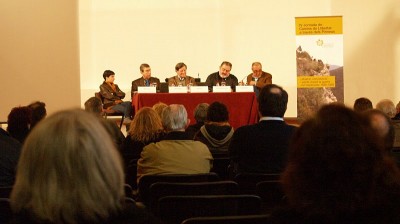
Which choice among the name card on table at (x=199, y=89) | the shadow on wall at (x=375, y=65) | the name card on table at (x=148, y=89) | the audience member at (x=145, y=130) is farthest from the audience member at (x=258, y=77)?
the audience member at (x=145, y=130)

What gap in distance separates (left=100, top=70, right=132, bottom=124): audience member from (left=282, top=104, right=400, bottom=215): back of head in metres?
8.19

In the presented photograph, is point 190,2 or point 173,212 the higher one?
point 190,2

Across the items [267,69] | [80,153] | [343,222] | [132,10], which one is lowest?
[343,222]

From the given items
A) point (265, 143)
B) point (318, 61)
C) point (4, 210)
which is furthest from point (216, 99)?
point (4, 210)

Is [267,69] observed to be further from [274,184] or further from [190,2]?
[274,184]

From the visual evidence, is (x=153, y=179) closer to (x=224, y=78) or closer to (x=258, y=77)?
(x=224, y=78)

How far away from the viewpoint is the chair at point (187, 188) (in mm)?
2924

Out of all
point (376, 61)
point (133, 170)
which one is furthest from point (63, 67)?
point (133, 170)

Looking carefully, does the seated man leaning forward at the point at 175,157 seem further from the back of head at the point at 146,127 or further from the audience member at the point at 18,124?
the audience member at the point at 18,124

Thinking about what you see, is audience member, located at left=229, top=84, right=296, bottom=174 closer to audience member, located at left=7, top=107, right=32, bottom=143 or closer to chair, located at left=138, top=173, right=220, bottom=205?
chair, located at left=138, top=173, right=220, bottom=205

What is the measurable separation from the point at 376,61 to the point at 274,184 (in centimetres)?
961

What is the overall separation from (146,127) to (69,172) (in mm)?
3181

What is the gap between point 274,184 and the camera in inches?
119

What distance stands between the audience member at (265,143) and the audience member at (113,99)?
6022mm
